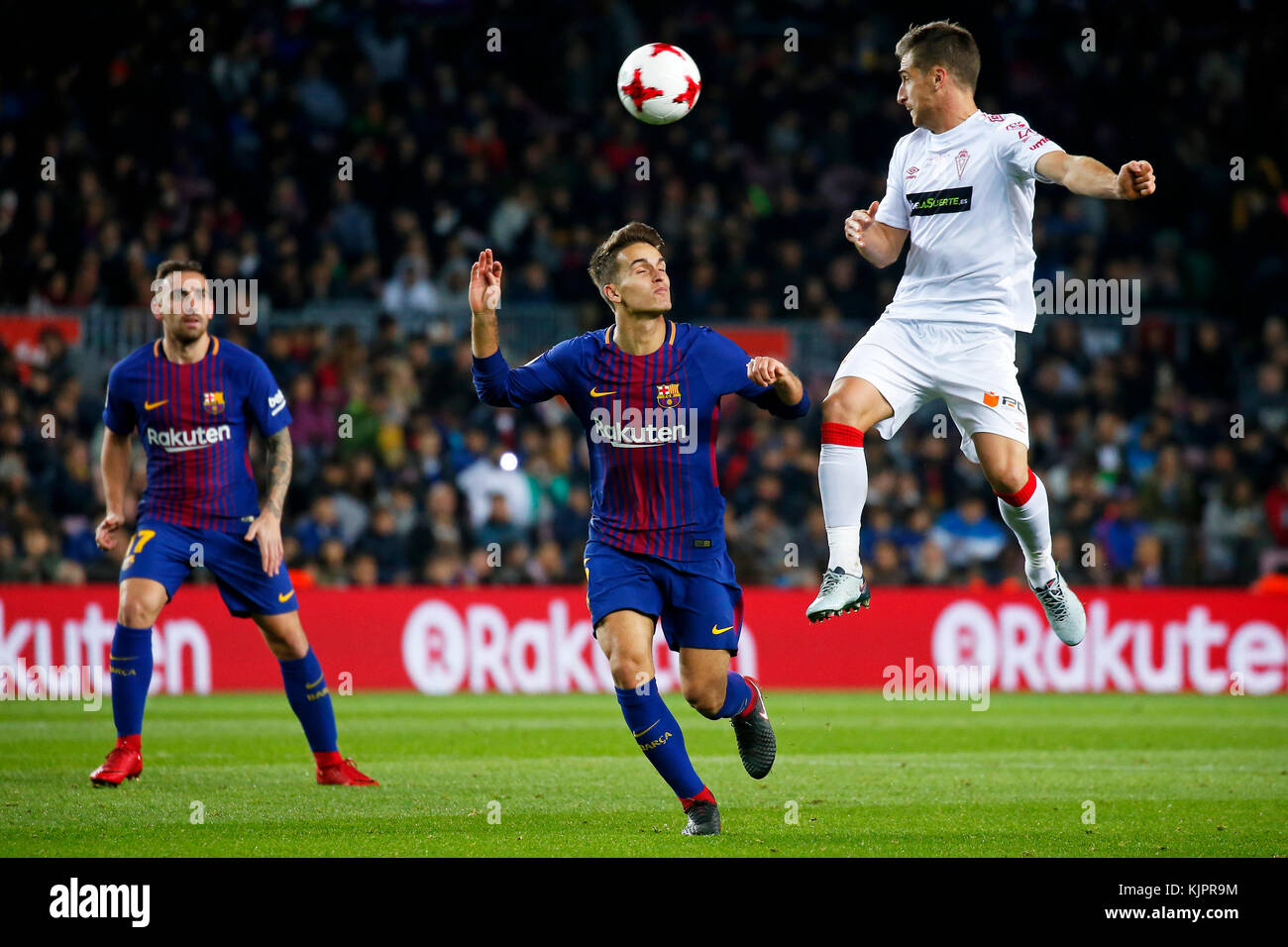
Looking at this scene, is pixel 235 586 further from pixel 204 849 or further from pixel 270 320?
pixel 270 320

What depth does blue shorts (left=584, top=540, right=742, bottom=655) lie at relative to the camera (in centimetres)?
712

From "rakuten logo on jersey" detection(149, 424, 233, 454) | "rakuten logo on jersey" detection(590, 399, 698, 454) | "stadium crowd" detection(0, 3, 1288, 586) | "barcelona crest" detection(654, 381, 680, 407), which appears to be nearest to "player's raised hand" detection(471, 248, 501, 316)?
"rakuten logo on jersey" detection(590, 399, 698, 454)

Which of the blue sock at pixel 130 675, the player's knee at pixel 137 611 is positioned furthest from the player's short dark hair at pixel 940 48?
the blue sock at pixel 130 675

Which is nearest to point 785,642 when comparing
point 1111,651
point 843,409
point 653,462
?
point 1111,651

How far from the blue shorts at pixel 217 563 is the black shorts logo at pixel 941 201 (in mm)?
3768

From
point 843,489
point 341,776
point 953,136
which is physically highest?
point 953,136

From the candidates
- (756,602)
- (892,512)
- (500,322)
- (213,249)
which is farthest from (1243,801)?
(213,249)

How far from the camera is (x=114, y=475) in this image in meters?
9.02

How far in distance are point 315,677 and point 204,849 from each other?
2357mm

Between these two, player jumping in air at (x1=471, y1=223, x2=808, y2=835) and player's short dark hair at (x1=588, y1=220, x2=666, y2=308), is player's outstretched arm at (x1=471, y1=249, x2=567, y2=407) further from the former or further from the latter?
player's short dark hair at (x1=588, y1=220, x2=666, y2=308)

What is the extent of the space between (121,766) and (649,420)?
3.44m

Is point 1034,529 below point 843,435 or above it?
below

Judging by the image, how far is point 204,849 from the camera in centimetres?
649

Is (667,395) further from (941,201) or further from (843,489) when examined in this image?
(941,201)
